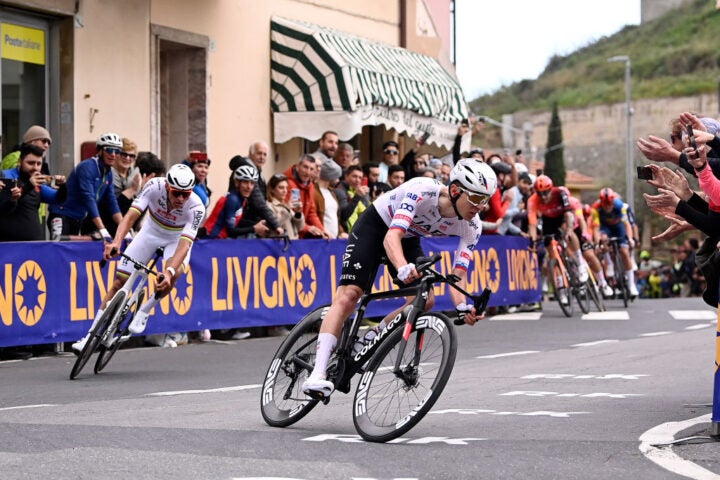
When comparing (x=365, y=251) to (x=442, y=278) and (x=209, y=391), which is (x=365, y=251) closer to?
(x=442, y=278)

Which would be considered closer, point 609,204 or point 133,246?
point 133,246

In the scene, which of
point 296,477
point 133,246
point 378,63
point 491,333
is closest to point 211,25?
point 378,63

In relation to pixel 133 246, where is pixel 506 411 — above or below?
below

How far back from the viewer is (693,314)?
2305cm

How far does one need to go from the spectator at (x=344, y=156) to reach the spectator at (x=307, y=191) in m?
1.45

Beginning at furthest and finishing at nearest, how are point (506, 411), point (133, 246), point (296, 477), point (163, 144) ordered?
1. point (163, 144)
2. point (133, 246)
3. point (506, 411)
4. point (296, 477)

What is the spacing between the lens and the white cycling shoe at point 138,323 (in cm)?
1320

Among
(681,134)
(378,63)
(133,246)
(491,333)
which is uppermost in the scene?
(378,63)

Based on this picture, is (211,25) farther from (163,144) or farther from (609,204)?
(609,204)

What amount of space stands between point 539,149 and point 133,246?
97.3 m

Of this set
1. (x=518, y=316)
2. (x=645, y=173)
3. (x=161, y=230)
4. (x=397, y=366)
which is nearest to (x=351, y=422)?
(x=397, y=366)

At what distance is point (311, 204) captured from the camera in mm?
19562

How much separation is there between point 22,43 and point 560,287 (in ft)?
28.2

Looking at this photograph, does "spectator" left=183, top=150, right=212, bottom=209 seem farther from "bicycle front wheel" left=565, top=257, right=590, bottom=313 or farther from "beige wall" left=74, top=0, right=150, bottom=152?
"bicycle front wheel" left=565, top=257, right=590, bottom=313
